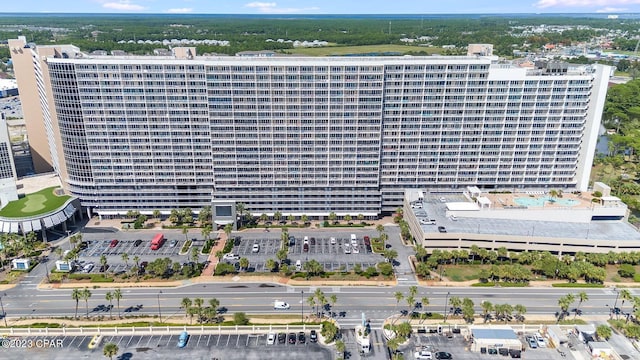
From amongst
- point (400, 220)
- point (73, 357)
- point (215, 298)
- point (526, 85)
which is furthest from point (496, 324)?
point (73, 357)

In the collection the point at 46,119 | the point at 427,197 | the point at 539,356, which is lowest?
the point at 539,356

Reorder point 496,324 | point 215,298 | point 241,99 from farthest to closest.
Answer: point 241,99 → point 215,298 → point 496,324

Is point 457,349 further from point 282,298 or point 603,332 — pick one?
point 282,298

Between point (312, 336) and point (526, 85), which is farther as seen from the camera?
point (526, 85)

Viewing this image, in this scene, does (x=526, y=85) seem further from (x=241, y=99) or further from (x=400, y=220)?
(x=241, y=99)

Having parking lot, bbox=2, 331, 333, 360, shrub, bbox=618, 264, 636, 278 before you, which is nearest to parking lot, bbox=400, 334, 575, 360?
parking lot, bbox=2, 331, 333, 360

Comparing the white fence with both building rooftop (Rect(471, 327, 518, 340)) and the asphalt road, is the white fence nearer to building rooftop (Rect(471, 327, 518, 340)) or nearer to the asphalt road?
the asphalt road
